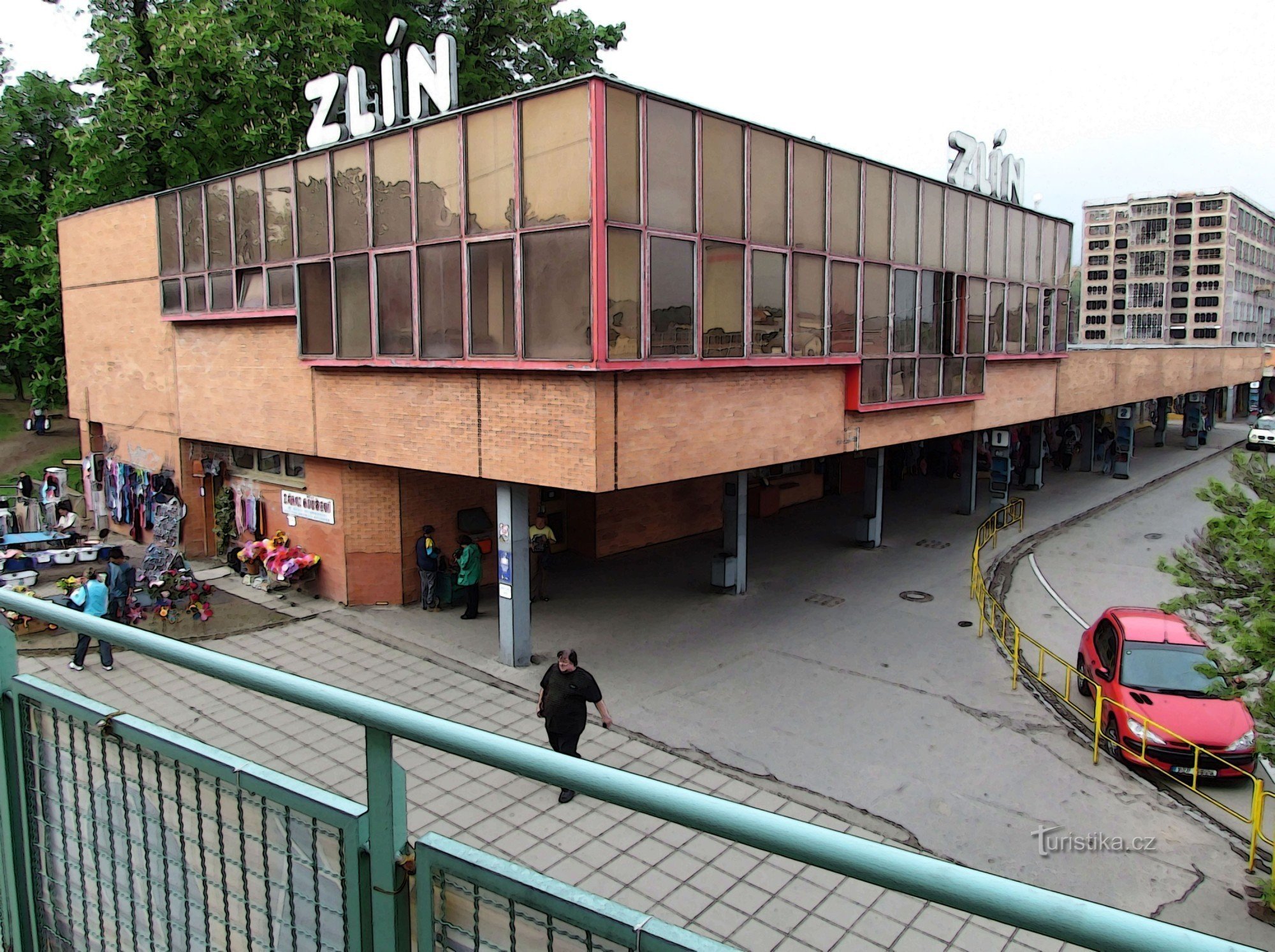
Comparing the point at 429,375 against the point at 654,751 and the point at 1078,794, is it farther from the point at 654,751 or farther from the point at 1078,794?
the point at 1078,794

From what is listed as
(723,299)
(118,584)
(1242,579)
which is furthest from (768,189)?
(118,584)

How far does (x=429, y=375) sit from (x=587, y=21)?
21754mm

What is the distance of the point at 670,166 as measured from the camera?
12.1m

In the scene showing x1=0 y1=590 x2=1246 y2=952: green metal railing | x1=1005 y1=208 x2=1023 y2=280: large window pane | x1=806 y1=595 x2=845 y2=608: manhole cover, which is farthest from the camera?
x1=1005 y1=208 x2=1023 y2=280: large window pane

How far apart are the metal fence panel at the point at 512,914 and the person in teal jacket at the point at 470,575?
14.0 m

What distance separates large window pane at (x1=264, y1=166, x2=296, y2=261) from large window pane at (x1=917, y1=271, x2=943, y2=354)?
40.0 ft

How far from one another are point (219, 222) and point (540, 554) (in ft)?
31.0

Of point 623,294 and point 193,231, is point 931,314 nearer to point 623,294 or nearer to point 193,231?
point 623,294

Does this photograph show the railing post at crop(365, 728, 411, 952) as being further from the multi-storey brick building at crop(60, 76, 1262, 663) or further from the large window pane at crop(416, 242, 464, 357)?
the large window pane at crop(416, 242, 464, 357)

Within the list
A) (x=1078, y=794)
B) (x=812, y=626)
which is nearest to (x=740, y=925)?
(x=1078, y=794)

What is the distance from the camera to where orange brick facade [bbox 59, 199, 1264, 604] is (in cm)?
1212

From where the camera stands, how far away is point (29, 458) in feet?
101

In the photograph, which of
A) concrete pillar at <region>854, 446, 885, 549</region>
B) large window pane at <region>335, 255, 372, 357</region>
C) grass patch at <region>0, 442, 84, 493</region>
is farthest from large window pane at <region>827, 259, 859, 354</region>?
grass patch at <region>0, 442, 84, 493</region>

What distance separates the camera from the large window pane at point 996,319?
2005cm
